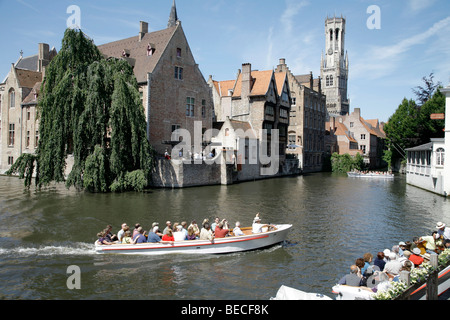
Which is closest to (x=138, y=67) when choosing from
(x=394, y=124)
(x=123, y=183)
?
(x=123, y=183)

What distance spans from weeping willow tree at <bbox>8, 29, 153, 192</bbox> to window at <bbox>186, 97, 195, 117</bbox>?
1136 centimetres

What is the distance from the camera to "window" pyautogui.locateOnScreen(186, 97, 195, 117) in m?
41.4

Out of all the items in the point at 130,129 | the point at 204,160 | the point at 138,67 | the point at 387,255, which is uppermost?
the point at 138,67

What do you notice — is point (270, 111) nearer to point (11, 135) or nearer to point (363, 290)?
point (11, 135)

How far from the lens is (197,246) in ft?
47.0

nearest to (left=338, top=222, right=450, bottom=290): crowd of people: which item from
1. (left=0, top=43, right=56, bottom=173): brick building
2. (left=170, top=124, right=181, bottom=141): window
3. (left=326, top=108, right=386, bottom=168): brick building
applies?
(left=170, top=124, right=181, bottom=141): window

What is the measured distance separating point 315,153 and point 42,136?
49.4 metres

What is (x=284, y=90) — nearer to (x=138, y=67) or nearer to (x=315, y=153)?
(x=315, y=153)

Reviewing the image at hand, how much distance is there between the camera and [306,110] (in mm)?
64625

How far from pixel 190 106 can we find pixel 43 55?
2336cm

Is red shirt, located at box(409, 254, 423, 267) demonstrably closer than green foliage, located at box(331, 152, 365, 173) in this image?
Yes

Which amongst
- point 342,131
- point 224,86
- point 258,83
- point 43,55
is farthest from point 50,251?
point 342,131

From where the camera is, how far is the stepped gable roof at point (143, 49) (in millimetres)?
38562

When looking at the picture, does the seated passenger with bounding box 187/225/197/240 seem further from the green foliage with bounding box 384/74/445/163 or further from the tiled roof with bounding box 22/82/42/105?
the green foliage with bounding box 384/74/445/163
